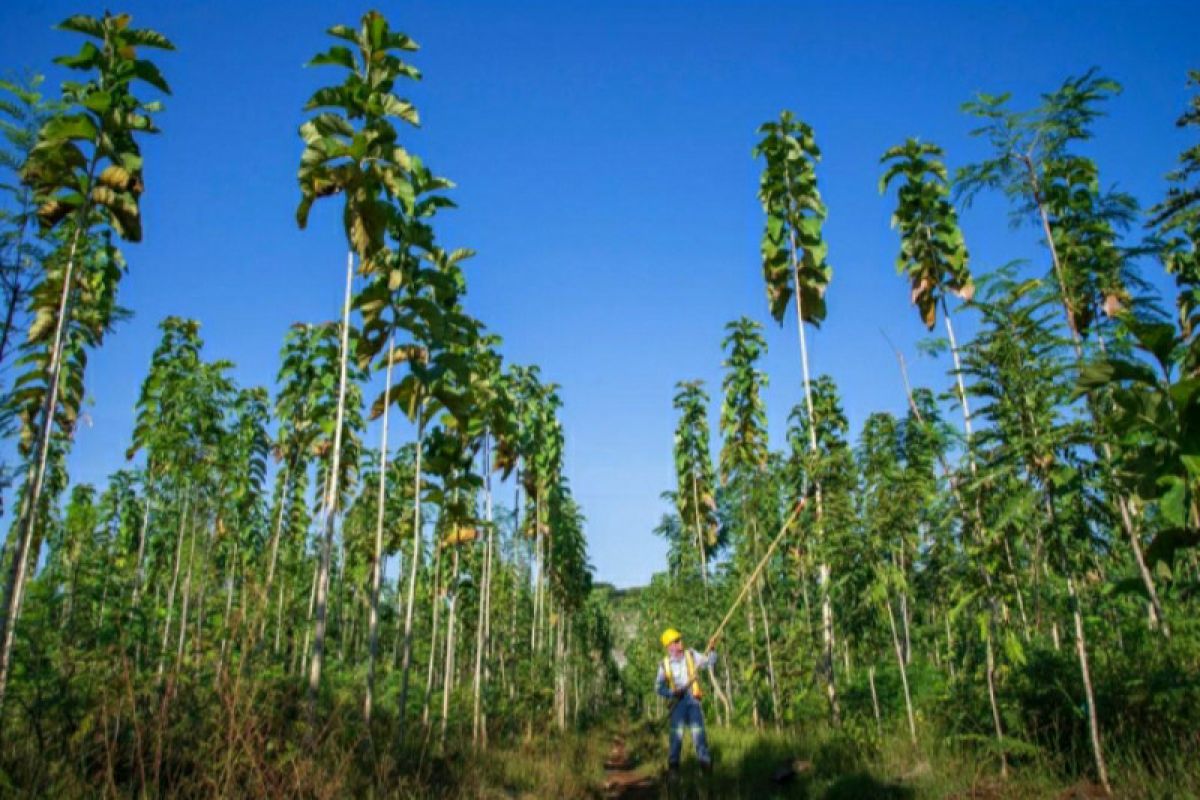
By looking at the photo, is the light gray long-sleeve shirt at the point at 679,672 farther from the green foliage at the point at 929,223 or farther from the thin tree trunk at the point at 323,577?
the green foliage at the point at 929,223

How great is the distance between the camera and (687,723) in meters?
11.1

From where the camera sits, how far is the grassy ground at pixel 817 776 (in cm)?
642

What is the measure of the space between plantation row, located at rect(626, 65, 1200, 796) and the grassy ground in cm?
20

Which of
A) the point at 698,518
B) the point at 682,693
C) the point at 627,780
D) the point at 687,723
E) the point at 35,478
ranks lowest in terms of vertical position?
the point at 627,780

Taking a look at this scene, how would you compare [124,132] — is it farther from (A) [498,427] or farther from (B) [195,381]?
(B) [195,381]

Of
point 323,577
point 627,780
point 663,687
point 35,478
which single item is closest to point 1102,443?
point 663,687

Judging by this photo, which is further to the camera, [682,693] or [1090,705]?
[682,693]

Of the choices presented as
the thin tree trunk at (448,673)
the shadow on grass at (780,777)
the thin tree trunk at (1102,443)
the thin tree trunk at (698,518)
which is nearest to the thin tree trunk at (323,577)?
the thin tree trunk at (448,673)

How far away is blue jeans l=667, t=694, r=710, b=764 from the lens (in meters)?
10.6

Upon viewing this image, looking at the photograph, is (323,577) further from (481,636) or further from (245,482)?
(245,482)

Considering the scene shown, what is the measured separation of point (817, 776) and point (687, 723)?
2.25 m

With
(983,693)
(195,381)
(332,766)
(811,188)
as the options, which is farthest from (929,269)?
(195,381)

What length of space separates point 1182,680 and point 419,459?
11.1 m

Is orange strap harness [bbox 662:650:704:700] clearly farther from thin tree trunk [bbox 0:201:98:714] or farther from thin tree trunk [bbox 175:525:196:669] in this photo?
thin tree trunk [bbox 0:201:98:714]
